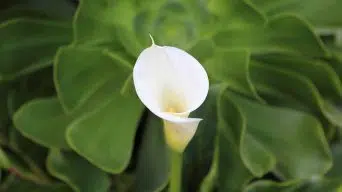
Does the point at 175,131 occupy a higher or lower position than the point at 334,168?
higher

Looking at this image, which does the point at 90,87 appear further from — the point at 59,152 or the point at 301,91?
the point at 301,91

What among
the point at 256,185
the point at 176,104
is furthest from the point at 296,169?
the point at 176,104

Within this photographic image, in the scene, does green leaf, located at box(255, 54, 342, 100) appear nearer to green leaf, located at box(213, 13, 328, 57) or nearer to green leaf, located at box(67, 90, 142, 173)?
green leaf, located at box(213, 13, 328, 57)

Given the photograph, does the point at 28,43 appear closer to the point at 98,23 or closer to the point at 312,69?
the point at 98,23

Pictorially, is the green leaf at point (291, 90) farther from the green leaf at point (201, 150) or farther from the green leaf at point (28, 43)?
the green leaf at point (28, 43)

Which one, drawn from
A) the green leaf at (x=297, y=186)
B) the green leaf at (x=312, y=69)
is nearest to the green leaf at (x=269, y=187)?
the green leaf at (x=297, y=186)

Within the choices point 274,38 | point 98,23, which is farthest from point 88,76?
point 274,38

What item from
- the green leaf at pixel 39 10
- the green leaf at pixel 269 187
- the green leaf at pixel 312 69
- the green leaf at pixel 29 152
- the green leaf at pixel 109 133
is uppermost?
the green leaf at pixel 39 10

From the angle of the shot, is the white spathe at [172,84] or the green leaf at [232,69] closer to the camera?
the white spathe at [172,84]
